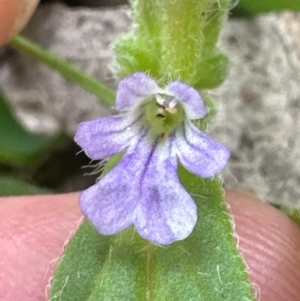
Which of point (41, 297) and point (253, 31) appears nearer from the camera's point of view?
point (41, 297)

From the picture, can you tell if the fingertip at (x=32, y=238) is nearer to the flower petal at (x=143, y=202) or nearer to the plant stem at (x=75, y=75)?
the plant stem at (x=75, y=75)

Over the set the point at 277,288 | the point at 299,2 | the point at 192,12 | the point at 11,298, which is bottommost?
the point at 11,298

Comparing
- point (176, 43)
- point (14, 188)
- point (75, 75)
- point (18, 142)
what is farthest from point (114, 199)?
point (18, 142)

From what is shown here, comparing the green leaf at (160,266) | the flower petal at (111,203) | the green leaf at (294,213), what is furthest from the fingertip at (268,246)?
the flower petal at (111,203)

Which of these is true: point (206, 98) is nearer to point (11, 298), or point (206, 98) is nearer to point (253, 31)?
point (11, 298)

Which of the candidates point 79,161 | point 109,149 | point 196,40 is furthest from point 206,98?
point 79,161

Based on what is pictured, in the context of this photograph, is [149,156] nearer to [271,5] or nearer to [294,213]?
[294,213]

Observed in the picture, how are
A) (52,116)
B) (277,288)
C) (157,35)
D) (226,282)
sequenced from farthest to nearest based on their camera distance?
1. (52,116)
2. (277,288)
3. (157,35)
4. (226,282)
